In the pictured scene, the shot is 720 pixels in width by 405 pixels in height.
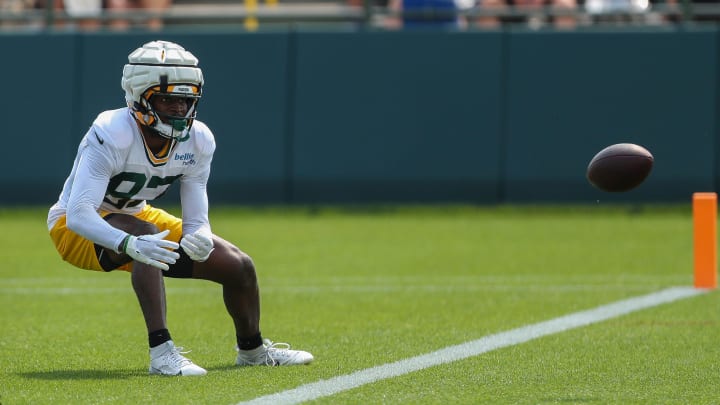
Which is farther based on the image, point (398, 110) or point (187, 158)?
point (398, 110)

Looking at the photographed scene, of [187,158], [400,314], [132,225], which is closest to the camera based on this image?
[132,225]

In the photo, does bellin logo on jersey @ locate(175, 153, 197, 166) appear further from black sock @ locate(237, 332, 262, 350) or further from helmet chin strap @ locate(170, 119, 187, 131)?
black sock @ locate(237, 332, 262, 350)

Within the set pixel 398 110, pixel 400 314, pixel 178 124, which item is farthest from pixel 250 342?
pixel 398 110

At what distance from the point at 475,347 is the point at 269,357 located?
1.17 metres

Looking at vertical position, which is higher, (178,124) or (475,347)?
(178,124)

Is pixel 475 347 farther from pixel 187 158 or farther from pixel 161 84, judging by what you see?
pixel 161 84

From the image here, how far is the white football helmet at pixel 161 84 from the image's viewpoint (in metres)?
6.19

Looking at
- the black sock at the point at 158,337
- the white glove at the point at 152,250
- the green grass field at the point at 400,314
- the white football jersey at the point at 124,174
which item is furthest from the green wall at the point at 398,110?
the white glove at the point at 152,250

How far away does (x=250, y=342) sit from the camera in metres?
6.48

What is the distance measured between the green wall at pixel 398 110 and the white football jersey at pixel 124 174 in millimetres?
8899

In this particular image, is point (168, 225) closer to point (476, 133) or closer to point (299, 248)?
point (299, 248)

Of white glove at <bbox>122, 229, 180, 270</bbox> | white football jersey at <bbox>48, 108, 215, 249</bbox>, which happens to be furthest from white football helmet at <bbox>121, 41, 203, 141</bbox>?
white glove at <bbox>122, 229, 180, 270</bbox>

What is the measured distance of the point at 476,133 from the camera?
15.5 m

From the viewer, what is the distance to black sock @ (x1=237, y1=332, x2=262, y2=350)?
648cm
